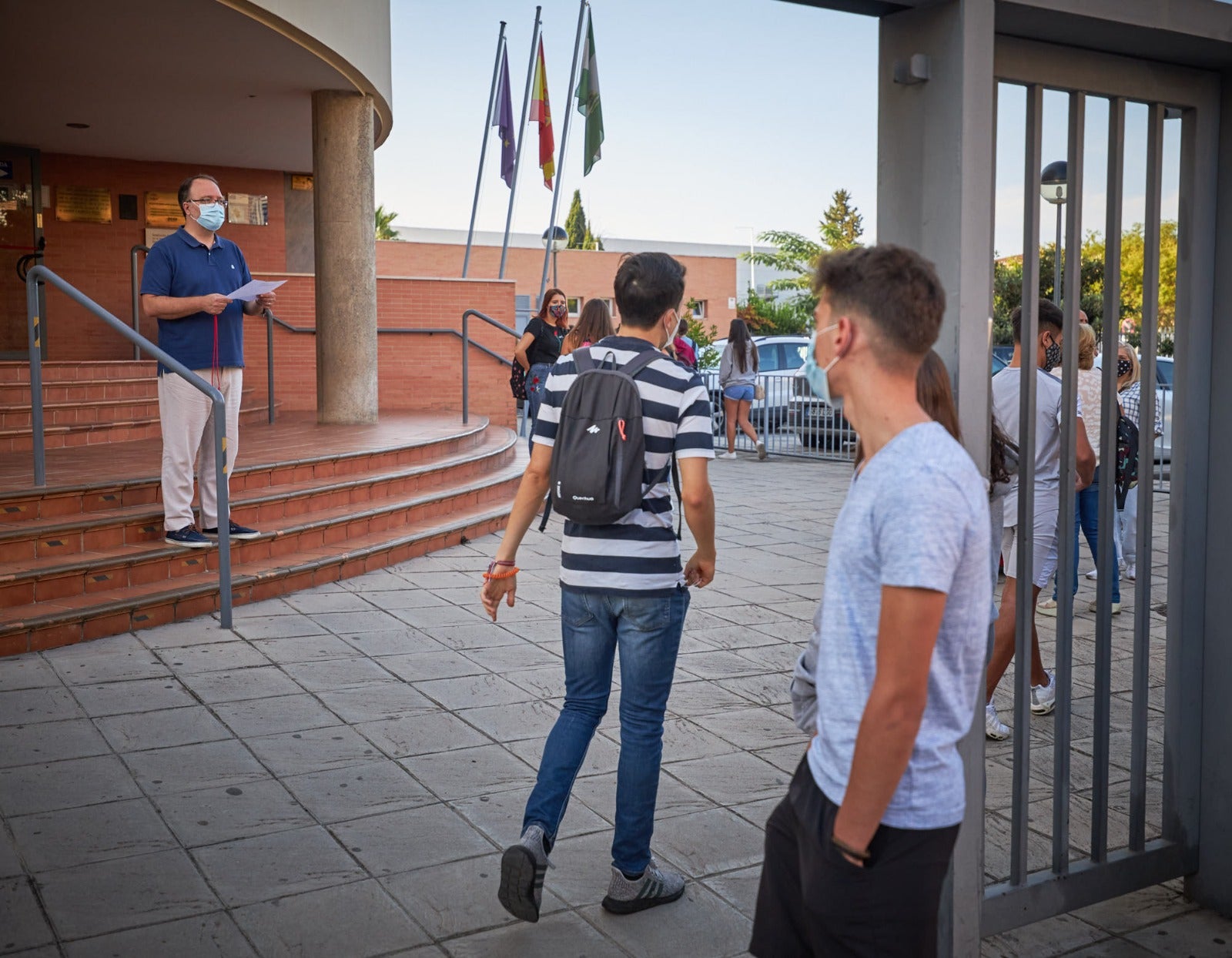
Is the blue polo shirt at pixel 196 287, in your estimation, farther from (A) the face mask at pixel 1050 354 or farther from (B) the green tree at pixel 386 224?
(B) the green tree at pixel 386 224

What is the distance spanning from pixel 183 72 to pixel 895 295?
10043 millimetres

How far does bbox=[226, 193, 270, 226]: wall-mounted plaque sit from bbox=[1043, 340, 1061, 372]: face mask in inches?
495

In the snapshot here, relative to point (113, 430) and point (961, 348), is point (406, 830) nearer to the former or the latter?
point (961, 348)

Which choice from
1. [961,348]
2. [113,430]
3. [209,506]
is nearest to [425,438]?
[113,430]

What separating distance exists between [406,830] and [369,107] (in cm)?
912

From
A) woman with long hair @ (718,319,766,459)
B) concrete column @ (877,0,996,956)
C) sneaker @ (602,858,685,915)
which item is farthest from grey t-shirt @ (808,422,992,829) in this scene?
woman with long hair @ (718,319,766,459)

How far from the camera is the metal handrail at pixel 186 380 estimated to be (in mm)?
5855

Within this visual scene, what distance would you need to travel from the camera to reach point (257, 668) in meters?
5.25

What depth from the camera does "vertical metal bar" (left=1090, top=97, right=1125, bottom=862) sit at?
2.92 m

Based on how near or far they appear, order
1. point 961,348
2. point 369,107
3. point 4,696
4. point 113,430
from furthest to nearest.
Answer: point 369,107, point 113,430, point 4,696, point 961,348

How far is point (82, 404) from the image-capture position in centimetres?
910

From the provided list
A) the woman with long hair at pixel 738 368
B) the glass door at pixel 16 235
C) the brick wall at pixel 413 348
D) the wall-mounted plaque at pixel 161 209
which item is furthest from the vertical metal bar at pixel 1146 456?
the wall-mounted plaque at pixel 161 209

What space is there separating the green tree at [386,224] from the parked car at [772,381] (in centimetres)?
3740

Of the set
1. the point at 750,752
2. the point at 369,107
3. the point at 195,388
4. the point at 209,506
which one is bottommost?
the point at 750,752
